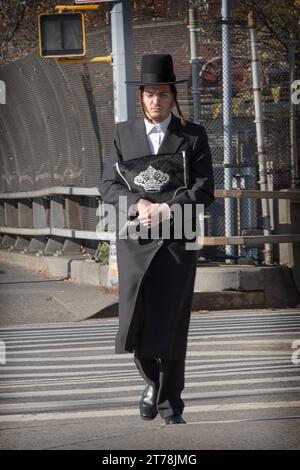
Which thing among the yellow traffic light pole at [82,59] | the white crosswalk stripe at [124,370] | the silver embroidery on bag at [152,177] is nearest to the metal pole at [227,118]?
the yellow traffic light pole at [82,59]

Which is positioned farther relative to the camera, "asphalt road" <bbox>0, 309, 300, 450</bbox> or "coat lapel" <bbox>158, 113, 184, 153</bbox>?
"coat lapel" <bbox>158, 113, 184, 153</bbox>

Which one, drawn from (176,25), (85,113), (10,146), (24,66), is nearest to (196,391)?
(176,25)

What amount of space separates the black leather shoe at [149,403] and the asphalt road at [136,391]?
59 millimetres

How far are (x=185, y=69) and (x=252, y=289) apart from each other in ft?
8.30

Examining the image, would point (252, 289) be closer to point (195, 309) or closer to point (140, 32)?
point (195, 309)

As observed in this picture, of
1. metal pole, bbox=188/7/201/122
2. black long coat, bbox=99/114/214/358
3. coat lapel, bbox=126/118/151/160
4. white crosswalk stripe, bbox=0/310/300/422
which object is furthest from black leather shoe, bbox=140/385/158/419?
metal pole, bbox=188/7/201/122

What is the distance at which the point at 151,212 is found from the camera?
7.07 m

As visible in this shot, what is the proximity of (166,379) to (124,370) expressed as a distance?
117 inches

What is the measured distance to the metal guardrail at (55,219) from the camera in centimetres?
1617

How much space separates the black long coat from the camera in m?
7.19

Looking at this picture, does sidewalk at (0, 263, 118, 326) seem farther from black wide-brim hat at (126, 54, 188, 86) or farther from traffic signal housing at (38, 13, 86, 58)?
black wide-brim hat at (126, 54, 188, 86)

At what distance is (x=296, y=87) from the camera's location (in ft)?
54.4

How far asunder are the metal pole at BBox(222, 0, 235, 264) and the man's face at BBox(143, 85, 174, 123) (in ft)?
29.8

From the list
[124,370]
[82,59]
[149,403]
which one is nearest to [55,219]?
[82,59]
